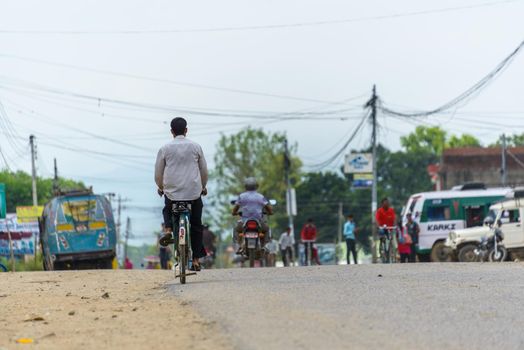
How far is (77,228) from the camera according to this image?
35781 mm

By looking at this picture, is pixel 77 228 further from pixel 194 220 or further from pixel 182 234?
pixel 182 234

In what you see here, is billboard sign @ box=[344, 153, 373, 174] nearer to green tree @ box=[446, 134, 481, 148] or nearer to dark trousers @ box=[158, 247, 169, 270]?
dark trousers @ box=[158, 247, 169, 270]

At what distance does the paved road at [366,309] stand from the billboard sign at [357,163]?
48.4m

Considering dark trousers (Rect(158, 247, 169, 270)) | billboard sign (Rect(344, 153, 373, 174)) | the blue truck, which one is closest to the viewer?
the blue truck

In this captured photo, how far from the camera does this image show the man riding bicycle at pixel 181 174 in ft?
46.0

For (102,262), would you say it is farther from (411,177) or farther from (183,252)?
(411,177)

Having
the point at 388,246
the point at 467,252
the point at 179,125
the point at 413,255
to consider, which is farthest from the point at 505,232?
the point at 179,125

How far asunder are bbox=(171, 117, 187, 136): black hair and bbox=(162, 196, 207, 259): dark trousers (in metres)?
0.83

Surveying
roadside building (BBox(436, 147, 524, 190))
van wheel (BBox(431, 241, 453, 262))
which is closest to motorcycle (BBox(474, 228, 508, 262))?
van wheel (BBox(431, 241, 453, 262))

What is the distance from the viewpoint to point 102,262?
36938 millimetres

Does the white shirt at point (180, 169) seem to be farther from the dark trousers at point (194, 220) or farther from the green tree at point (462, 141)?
the green tree at point (462, 141)

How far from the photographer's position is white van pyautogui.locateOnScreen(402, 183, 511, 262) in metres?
40.8

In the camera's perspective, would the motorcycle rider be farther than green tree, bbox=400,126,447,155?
No

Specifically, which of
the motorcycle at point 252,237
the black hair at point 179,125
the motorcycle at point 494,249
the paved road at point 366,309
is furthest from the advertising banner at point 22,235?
the paved road at point 366,309
